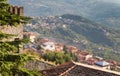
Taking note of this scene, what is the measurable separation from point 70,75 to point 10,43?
487 cm

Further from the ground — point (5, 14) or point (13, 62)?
point (5, 14)

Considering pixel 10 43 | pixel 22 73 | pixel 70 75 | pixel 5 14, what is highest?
pixel 5 14

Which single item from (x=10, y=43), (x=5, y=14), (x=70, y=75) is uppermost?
(x=5, y=14)

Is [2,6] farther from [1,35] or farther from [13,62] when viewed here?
[13,62]

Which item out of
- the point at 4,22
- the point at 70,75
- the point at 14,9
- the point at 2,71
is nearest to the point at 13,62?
the point at 2,71

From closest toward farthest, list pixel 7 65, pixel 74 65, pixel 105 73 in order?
pixel 7 65 < pixel 105 73 < pixel 74 65

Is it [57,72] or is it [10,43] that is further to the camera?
[57,72]

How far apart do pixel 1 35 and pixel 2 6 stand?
76 cm

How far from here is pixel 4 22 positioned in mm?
10219

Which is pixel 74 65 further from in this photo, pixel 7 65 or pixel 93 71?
pixel 7 65

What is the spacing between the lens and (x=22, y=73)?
1056cm

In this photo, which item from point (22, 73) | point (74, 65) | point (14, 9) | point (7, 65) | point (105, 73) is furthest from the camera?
point (14, 9)

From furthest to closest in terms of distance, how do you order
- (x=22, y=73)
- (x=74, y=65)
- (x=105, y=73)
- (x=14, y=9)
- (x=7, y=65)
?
(x=14, y=9)
(x=74, y=65)
(x=105, y=73)
(x=22, y=73)
(x=7, y=65)

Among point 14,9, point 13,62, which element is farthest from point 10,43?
point 14,9
